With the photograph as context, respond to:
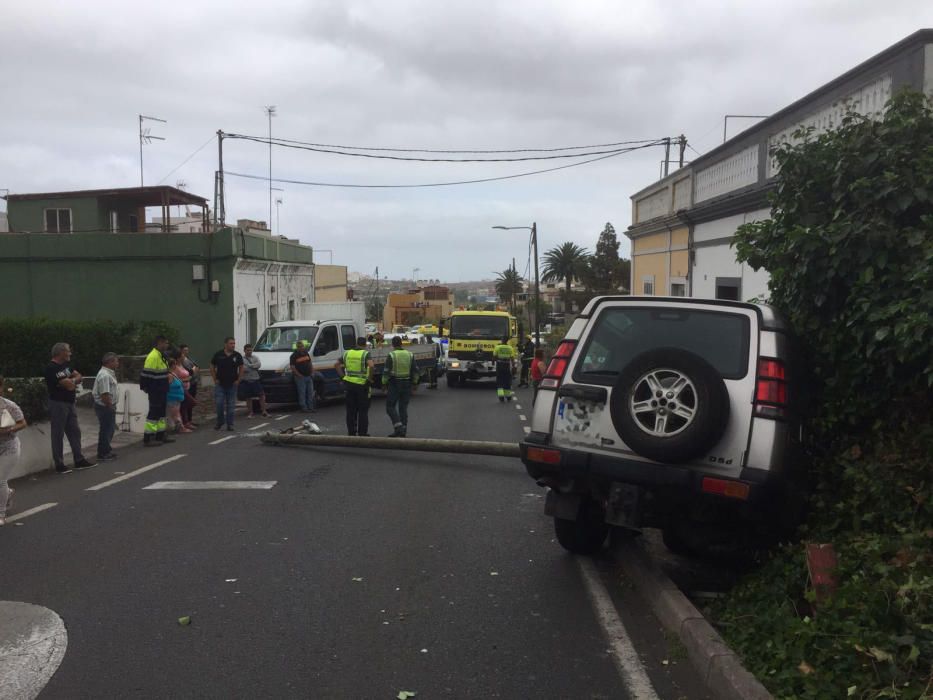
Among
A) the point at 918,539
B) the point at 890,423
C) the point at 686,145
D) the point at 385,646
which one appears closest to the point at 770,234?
the point at 890,423

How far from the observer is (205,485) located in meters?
10.1

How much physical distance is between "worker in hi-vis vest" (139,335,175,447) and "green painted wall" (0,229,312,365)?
44.4ft

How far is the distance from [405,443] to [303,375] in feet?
25.6

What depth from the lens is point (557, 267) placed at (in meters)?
77.3

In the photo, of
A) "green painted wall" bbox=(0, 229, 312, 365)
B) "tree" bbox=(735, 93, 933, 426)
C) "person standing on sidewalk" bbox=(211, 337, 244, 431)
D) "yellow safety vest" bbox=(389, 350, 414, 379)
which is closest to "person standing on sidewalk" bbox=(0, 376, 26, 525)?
"yellow safety vest" bbox=(389, 350, 414, 379)

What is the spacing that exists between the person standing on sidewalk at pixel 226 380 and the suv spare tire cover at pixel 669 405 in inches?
474

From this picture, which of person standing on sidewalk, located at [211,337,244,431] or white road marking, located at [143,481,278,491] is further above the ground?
person standing on sidewalk, located at [211,337,244,431]

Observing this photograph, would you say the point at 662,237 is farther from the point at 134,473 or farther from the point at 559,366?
the point at 559,366

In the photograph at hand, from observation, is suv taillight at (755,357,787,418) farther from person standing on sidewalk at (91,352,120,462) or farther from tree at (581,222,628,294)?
tree at (581,222,628,294)

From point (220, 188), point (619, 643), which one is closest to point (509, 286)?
point (220, 188)

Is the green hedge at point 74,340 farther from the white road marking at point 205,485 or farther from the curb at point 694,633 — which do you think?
the curb at point 694,633

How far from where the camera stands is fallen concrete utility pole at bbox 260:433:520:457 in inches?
430

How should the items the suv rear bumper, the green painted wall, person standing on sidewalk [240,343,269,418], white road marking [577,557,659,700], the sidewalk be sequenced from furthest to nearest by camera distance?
the green painted wall → person standing on sidewalk [240,343,269,418] → the sidewalk → the suv rear bumper → white road marking [577,557,659,700]

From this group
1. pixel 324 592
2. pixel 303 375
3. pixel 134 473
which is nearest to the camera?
pixel 324 592
